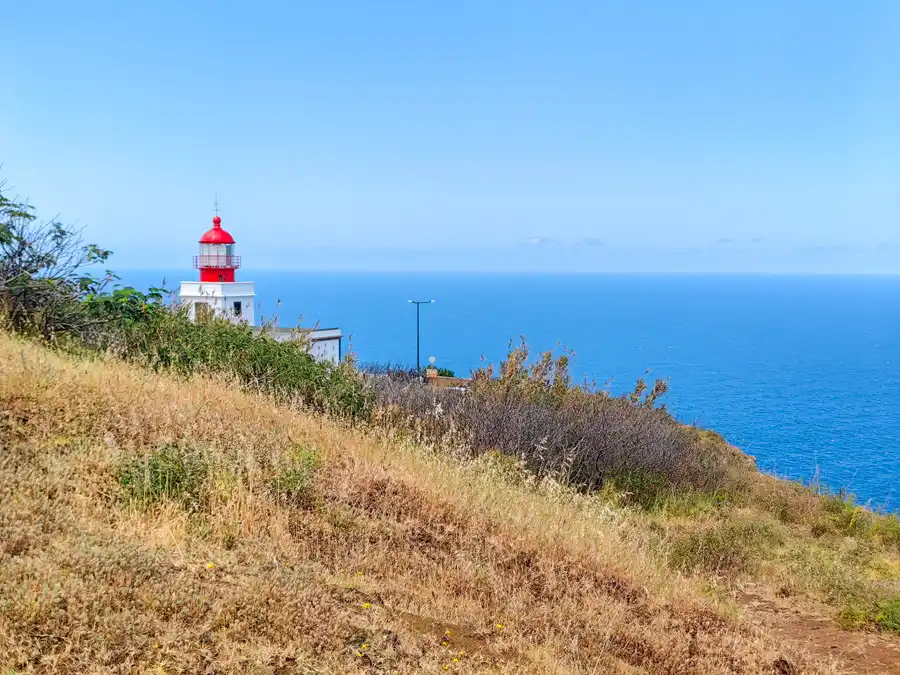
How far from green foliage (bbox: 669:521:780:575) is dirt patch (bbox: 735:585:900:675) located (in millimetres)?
661

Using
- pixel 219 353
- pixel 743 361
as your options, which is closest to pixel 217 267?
pixel 219 353

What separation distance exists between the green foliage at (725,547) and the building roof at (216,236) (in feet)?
109

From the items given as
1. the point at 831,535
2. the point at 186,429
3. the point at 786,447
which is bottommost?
the point at 786,447

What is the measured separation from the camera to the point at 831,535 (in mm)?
10445

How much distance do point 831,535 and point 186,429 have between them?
9.54 metres

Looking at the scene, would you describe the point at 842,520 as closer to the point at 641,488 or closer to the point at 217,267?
the point at 641,488

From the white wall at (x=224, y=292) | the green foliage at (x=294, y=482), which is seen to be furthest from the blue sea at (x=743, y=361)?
the green foliage at (x=294, y=482)

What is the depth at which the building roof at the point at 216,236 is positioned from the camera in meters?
37.4

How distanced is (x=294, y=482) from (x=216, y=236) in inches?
1378

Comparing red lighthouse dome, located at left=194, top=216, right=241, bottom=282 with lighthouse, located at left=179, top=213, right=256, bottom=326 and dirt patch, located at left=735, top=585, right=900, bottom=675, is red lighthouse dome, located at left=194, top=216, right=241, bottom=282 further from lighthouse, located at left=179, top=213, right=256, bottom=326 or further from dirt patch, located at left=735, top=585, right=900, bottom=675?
dirt patch, located at left=735, top=585, right=900, bottom=675

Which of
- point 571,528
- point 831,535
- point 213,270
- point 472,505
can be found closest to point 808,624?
point 571,528

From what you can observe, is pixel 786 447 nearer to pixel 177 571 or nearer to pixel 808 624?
pixel 808 624

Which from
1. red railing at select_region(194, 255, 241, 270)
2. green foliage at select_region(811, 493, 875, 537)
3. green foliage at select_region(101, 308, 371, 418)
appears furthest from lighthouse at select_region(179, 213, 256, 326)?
green foliage at select_region(811, 493, 875, 537)

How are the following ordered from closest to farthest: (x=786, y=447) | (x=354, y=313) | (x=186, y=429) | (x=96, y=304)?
(x=186, y=429), (x=96, y=304), (x=786, y=447), (x=354, y=313)
